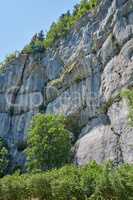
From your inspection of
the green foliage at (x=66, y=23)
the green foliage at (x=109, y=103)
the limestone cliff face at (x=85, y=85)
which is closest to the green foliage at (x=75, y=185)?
the limestone cliff face at (x=85, y=85)

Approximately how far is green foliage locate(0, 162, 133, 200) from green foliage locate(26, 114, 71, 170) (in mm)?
16956

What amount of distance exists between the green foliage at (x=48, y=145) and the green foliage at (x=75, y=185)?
55.6ft

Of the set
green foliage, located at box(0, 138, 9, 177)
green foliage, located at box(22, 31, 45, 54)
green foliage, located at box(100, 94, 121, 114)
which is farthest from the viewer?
Result: green foliage, located at box(22, 31, 45, 54)

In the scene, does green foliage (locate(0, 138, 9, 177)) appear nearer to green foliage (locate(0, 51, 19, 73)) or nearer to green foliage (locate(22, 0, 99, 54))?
green foliage (locate(0, 51, 19, 73))

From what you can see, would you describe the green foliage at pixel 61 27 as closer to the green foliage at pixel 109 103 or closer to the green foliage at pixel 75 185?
the green foliage at pixel 109 103

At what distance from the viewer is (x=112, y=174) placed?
26.3 meters

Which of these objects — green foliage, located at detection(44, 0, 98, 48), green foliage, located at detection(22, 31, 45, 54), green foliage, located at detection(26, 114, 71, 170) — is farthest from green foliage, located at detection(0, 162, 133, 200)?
green foliage, located at detection(22, 31, 45, 54)

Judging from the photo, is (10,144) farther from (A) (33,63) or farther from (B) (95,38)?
(B) (95,38)

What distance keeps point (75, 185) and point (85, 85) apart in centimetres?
2912

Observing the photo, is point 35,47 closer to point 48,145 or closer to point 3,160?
point 3,160

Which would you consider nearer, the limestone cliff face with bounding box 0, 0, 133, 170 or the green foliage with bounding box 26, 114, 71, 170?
the limestone cliff face with bounding box 0, 0, 133, 170

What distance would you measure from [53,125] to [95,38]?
14007 millimetres

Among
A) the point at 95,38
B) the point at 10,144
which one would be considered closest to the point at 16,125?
the point at 10,144

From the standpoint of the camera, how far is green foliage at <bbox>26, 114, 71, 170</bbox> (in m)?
49.3
